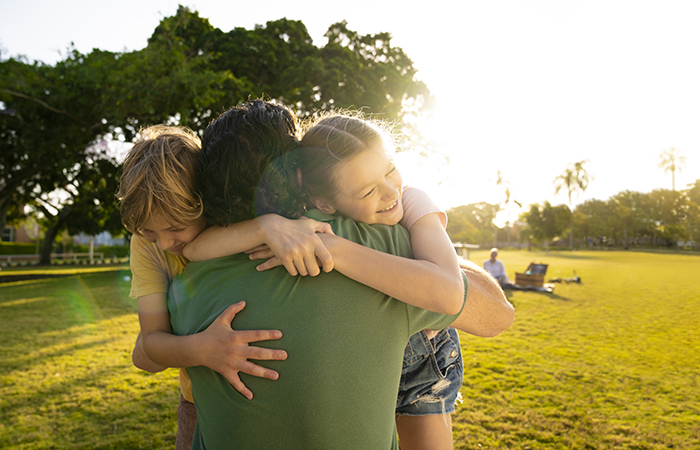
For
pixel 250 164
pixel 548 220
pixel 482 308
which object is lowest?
pixel 482 308

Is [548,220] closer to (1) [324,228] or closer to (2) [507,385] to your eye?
(2) [507,385]

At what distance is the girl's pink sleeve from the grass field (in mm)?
3615

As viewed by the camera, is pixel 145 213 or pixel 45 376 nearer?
pixel 145 213

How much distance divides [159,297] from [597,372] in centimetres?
693

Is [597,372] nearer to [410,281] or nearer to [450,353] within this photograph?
[450,353]

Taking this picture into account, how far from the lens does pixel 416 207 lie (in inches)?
65.5

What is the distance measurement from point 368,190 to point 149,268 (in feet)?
3.23

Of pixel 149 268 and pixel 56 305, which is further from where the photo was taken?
pixel 56 305

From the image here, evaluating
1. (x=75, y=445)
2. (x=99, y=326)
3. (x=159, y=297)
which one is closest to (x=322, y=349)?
(x=159, y=297)

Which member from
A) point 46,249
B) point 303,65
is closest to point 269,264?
point 303,65

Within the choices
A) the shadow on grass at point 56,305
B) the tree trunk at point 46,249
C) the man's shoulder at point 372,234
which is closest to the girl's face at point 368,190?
the man's shoulder at point 372,234

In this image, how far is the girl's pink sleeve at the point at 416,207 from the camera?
1.63m

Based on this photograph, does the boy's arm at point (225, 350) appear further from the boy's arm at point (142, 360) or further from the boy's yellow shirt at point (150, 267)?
the boy's arm at point (142, 360)

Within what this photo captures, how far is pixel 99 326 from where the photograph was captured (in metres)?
10.2
